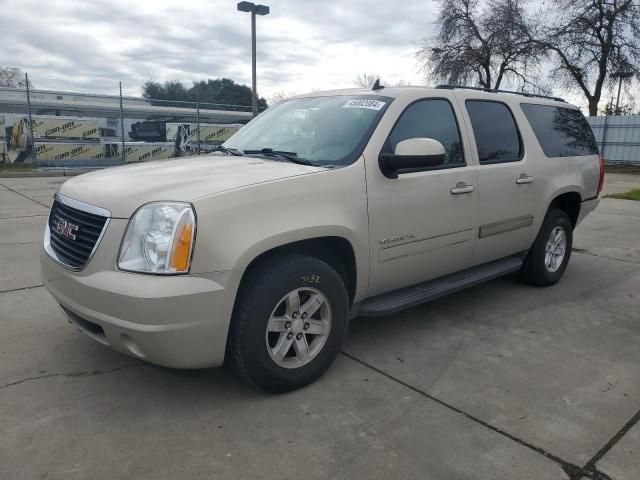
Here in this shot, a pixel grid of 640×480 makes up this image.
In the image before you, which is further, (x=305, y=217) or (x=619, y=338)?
(x=619, y=338)

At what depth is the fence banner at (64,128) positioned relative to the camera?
17672 mm

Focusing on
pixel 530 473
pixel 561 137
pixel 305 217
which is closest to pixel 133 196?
pixel 305 217

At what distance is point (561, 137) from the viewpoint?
5.02 meters

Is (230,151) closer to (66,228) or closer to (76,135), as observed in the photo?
(66,228)

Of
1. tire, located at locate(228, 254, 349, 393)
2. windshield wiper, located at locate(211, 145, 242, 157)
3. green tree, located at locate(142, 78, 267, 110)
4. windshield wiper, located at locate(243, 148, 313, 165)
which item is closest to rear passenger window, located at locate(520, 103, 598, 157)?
windshield wiper, located at locate(243, 148, 313, 165)

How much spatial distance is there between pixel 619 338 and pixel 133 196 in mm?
3579

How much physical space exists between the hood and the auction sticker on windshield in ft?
2.37

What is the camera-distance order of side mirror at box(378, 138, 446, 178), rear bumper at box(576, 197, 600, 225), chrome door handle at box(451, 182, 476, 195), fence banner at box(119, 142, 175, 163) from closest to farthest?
side mirror at box(378, 138, 446, 178), chrome door handle at box(451, 182, 476, 195), rear bumper at box(576, 197, 600, 225), fence banner at box(119, 142, 175, 163)

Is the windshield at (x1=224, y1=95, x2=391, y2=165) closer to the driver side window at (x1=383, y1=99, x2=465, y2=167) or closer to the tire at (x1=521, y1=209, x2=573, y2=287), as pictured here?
the driver side window at (x1=383, y1=99, x2=465, y2=167)

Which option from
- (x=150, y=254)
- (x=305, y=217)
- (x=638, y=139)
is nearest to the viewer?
(x=150, y=254)

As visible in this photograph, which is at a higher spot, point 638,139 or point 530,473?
point 638,139

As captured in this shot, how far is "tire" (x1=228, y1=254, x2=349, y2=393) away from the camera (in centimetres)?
274

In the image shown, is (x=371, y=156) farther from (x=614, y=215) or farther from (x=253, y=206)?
(x=614, y=215)

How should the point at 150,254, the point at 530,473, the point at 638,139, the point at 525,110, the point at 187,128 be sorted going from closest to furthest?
the point at 530,473
the point at 150,254
the point at 525,110
the point at 187,128
the point at 638,139
